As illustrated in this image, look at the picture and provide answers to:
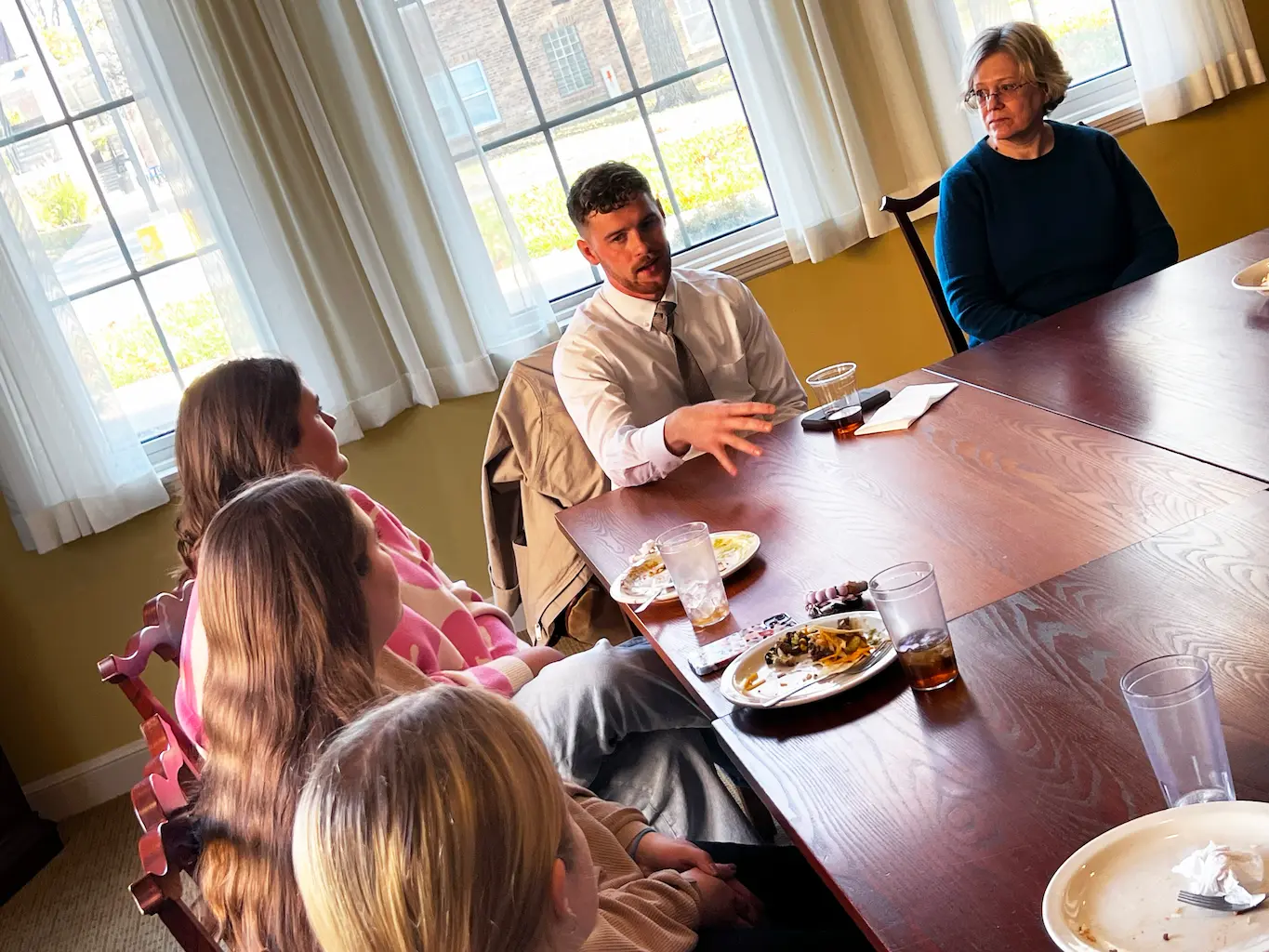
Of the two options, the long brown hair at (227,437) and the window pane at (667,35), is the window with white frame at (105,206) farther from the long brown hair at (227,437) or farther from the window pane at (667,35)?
the long brown hair at (227,437)

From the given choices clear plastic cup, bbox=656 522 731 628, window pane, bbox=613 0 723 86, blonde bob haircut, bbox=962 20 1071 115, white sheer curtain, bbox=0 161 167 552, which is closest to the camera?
clear plastic cup, bbox=656 522 731 628

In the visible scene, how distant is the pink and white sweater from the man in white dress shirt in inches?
15.8

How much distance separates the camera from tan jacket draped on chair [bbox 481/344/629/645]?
2.60 metres

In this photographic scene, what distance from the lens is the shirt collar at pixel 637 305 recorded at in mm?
2676

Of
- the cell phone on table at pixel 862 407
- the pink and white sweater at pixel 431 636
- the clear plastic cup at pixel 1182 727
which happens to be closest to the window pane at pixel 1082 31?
the cell phone on table at pixel 862 407

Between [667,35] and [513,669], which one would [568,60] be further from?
[513,669]

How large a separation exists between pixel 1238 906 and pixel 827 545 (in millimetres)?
954

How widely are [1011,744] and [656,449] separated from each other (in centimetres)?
128

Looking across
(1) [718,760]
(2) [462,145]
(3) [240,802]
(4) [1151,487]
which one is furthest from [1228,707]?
(2) [462,145]

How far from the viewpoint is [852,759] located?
117 cm

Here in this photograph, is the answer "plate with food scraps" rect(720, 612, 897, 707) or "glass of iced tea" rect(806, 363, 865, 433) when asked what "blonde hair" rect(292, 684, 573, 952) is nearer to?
"plate with food scraps" rect(720, 612, 897, 707)

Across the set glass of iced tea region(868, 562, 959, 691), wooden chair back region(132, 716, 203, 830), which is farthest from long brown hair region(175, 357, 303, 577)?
glass of iced tea region(868, 562, 959, 691)

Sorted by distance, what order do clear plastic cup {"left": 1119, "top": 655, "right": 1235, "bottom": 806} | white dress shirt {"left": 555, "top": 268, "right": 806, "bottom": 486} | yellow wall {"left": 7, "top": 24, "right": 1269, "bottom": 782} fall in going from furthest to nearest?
yellow wall {"left": 7, "top": 24, "right": 1269, "bottom": 782}
white dress shirt {"left": 555, "top": 268, "right": 806, "bottom": 486}
clear plastic cup {"left": 1119, "top": 655, "right": 1235, "bottom": 806}

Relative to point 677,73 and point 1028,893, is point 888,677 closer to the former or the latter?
point 1028,893
